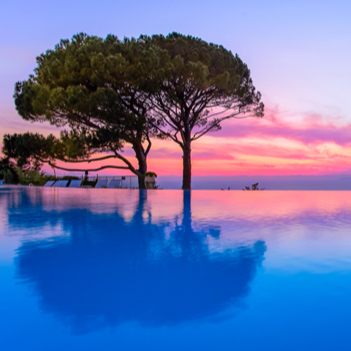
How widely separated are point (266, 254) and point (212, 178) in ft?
61.7

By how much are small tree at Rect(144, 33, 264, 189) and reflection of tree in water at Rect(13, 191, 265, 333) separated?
495 inches

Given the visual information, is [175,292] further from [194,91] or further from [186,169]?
[194,91]

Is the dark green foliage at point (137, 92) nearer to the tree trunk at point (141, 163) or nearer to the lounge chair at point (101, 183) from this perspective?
the tree trunk at point (141, 163)

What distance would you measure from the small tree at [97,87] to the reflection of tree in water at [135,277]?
12230 mm

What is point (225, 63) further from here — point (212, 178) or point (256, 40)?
point (212, 178)

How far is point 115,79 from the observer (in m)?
14.3

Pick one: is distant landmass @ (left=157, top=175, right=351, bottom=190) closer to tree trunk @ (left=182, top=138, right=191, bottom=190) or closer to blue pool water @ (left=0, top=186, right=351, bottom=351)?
tree trunk @ (left=182, top=138, right=191, bottom=190)

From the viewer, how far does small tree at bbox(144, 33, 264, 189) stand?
14.6 metres

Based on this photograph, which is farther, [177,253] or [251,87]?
[251,87]

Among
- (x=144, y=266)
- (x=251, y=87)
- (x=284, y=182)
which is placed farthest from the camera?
(x=284, y=182)

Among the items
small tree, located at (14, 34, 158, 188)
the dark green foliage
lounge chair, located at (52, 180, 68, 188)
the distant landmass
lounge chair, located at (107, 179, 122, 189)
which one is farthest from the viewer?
lounge chair, located at (52, 180, 68, 188)

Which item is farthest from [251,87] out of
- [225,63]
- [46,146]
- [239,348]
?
[239,348]

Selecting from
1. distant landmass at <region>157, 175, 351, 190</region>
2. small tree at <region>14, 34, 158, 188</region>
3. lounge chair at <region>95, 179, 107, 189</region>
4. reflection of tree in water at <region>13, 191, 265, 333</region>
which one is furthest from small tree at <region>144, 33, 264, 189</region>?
reflection of tree in water at <region>13, 191, 265, 333</region>

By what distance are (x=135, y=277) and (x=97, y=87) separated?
14154 mm
